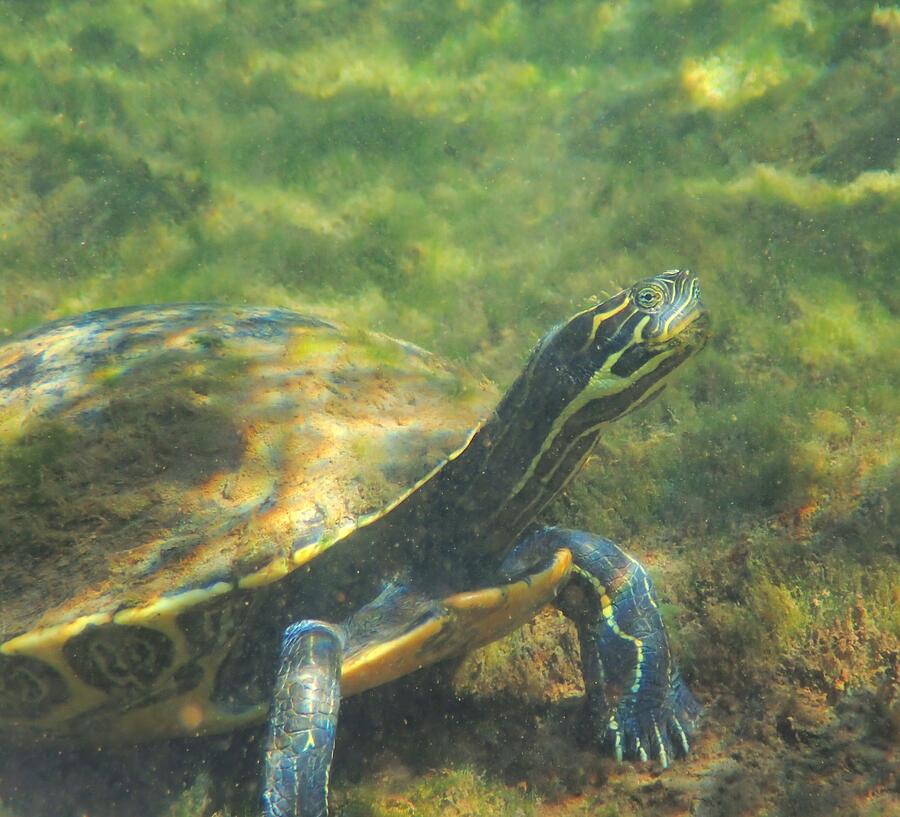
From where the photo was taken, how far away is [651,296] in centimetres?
263

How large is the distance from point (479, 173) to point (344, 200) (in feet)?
5.74

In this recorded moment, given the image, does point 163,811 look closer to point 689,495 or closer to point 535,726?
point 535,726

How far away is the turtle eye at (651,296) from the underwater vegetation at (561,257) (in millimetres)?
1573

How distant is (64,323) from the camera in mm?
3865

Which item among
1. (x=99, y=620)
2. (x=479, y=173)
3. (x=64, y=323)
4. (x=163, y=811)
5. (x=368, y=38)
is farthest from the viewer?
(x=368, y=38)

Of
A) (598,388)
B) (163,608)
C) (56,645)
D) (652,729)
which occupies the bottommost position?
(652,729)

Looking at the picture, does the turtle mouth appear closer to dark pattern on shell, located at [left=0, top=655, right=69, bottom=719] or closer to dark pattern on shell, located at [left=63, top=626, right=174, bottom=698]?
dark pattern on shell, located at [left=63, top=626, right=174, bottom=698]

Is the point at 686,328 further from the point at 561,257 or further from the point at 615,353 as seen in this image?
the point at 561,257

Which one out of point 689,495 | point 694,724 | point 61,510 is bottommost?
point 694,724

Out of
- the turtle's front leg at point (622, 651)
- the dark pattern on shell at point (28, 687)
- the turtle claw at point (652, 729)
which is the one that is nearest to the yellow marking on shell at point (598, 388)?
the turtle's front leg at point (622, 651)

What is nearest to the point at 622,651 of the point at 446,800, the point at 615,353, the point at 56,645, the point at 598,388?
the point at 446,800

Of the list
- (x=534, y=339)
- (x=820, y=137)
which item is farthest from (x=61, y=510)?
(x=820, y=137)

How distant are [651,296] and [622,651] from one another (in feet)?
5.75

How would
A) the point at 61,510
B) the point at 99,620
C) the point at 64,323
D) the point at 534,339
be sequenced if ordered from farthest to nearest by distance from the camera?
1. the point at 534,339
2. the point at 64,323
3. the point at 61,510
4. the point at 99,620
